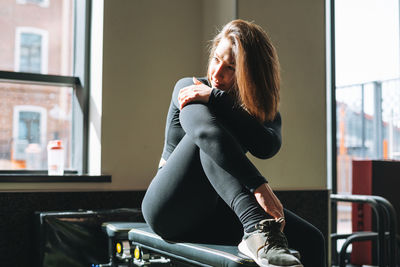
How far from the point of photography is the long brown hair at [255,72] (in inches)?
55.5

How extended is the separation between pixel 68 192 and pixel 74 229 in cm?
30

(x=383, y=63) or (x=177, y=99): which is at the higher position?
(x=383, y=63)

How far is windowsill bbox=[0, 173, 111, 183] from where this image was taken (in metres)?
2.12

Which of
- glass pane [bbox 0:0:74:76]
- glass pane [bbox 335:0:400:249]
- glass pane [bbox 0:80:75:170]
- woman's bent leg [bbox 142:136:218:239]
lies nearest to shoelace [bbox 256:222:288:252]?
woman's bent leg [bbox 142:136:218:239]

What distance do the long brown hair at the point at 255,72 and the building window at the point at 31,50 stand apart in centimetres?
124

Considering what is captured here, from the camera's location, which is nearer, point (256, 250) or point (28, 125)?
point (256, 250)

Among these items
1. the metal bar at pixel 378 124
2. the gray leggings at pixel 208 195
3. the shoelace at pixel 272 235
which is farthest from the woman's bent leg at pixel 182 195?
the metal bar at pixel 378 124

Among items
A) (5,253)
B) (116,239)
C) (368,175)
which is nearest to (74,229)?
(116,239)

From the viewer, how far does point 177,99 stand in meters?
1.48

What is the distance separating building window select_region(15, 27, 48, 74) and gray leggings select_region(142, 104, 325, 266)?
1.25 m

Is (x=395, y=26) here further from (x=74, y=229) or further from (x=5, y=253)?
(x=5, y=253)

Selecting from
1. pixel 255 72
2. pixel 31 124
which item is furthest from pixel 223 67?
pixel 31 124

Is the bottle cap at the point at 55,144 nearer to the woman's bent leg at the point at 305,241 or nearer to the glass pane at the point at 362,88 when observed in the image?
the woman's bent leg at the point at 305,241

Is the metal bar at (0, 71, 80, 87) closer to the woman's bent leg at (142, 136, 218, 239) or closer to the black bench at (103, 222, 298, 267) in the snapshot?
the black bench at (103, 222, 298, 267)
